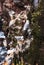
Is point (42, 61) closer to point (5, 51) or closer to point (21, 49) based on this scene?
point (21, 49)

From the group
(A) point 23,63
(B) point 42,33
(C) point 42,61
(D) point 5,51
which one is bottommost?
(D) point 5,51

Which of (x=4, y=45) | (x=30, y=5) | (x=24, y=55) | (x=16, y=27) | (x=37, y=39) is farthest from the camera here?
(x=4, y=45)

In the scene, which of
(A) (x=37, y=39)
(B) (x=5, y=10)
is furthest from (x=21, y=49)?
(B) (x=5, y=10)

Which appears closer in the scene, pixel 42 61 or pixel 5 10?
pixel 42 61

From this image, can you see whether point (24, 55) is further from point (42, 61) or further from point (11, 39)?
point (11, 39)

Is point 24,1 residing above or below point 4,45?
above

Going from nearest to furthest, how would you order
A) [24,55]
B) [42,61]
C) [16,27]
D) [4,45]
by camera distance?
1. [42,61]
2. [24,55]
3. [16,27]
4. [4,45]

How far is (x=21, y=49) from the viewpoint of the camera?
4102mm

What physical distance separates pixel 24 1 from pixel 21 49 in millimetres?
1625

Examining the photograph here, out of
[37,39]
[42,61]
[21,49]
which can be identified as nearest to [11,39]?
[21,49]

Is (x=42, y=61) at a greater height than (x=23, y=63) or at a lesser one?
greater

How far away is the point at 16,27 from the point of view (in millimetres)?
5250

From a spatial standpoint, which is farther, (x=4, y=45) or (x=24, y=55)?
(x=4, y=45)

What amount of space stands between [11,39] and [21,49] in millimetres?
1231
